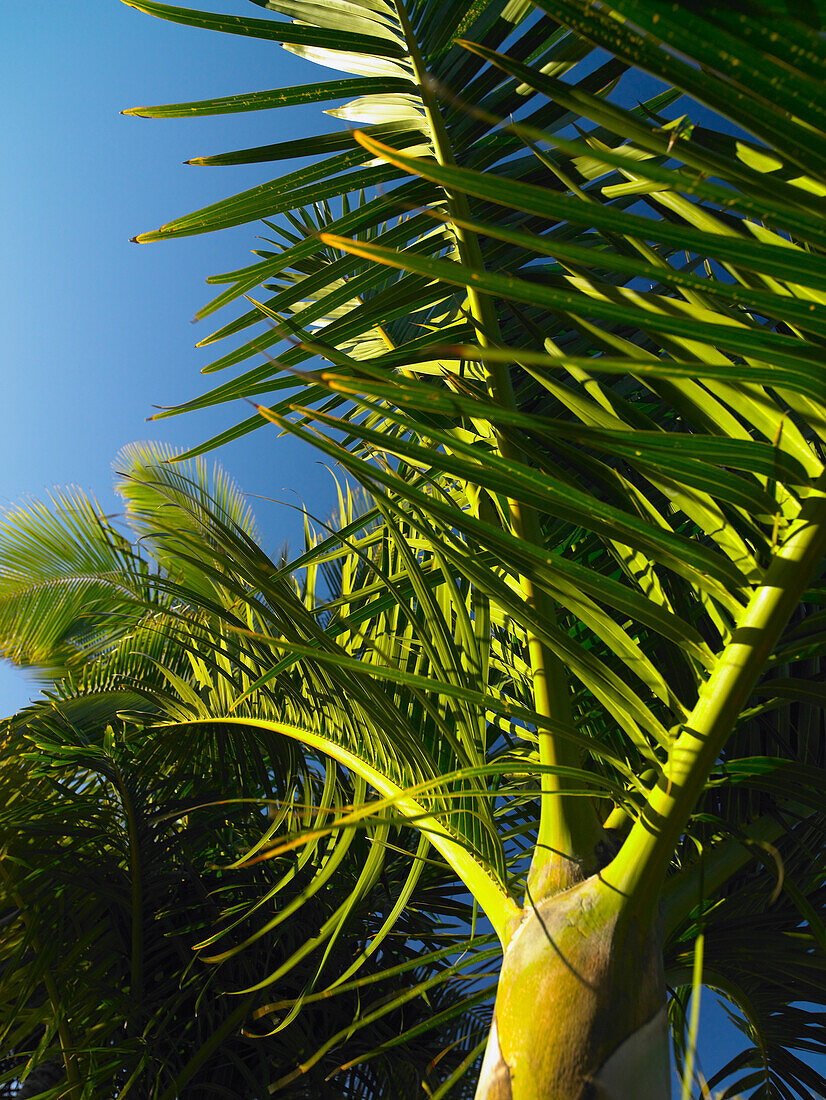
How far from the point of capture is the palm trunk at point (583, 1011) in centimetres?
38

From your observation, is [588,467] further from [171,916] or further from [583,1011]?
[171,916]

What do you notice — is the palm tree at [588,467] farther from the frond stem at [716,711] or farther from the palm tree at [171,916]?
the palm tree at [171,916]

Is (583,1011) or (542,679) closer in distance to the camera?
(583,1011)

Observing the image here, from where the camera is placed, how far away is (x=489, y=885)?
53cm

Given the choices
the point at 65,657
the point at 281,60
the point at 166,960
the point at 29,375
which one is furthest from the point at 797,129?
the point at 29,375

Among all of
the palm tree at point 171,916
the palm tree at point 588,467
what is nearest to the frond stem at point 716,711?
the palm tree at point 588,467

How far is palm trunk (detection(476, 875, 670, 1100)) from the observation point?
1.25ft

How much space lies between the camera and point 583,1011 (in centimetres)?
39

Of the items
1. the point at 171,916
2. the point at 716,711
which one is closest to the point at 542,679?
the point at 716,711

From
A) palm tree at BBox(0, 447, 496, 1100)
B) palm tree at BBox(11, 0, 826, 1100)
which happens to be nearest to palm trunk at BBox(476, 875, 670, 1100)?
palm tree at BBox(11, 0, 826, 1100)

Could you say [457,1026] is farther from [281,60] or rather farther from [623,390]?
[281,60]

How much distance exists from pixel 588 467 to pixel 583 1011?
0.31 meters

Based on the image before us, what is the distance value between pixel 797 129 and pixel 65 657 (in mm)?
2960

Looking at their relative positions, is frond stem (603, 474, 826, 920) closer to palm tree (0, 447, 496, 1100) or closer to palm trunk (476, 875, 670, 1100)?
palm trunk (476, 875, 670, 1100)
